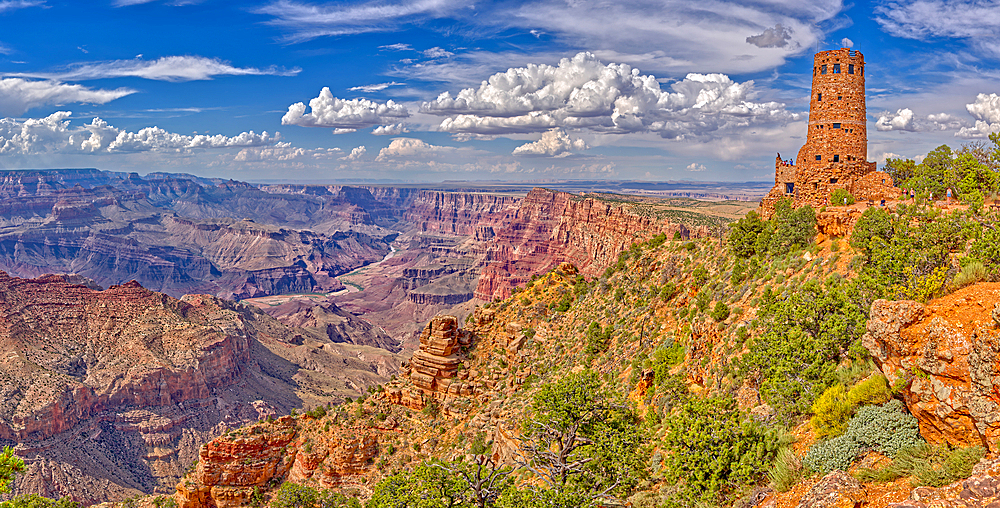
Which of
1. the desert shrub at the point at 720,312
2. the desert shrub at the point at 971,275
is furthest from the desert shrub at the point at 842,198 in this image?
the desert shrub at the point at 971,275

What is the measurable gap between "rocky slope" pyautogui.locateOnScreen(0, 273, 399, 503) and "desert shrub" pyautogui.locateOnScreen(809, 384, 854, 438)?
117 m

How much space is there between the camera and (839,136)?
4194cm

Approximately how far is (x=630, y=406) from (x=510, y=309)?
2918cm

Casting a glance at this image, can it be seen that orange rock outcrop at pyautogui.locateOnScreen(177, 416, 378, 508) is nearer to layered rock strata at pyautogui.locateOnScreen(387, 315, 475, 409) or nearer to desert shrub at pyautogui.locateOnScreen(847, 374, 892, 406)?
layered rock strata at pyautogui.locateOnScreen(387, 315, 475, 409)

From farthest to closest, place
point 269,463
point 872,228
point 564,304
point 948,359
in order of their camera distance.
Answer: point 564,304
point 269,463
point 872,228
point 948,359

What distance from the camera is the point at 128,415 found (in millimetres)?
128375

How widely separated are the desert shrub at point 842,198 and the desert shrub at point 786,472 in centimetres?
2541

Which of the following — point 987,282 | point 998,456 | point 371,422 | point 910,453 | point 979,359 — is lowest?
point 371,422

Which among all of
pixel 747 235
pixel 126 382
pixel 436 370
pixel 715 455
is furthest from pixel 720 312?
pixel 126 382

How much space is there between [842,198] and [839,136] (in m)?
4.70

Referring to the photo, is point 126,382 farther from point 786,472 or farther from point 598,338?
point 786,472

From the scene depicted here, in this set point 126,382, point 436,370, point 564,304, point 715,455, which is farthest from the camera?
point 126,382

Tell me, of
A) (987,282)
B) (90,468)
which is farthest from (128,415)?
(987,282)

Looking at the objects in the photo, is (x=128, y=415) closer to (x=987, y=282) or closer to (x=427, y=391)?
(x=427, y=391)
